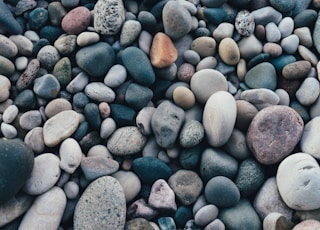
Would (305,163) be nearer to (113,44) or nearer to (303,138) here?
(303,138)

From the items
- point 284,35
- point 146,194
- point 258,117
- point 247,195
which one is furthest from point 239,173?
point 284,35

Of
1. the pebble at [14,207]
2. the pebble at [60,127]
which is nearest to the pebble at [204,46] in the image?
the pebble at [60,127]

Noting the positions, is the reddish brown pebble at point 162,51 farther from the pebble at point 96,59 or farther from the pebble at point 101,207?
the pebble at point 101,207

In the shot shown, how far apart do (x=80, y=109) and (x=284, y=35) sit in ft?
2.80

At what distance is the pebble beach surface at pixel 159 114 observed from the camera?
1.21 m

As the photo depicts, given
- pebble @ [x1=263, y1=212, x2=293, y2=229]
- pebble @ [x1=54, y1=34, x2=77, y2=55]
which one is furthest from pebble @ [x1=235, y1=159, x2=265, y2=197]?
pebble @ [x1=54, y1=34, x2=77, y2=55]

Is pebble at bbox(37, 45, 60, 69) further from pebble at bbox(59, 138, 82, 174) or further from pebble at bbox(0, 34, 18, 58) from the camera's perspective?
pebble at bbox(59, 138, 82, 174)

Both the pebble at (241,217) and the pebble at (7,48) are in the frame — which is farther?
the pebble at (7,48)

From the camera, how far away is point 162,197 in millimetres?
1259

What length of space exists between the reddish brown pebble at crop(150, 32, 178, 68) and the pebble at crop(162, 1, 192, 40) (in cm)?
3

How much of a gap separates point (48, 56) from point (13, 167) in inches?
18.9

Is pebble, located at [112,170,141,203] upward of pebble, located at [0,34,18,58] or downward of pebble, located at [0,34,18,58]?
downward

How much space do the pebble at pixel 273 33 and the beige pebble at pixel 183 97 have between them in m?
0.41

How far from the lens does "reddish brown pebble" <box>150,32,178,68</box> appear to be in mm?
1417
